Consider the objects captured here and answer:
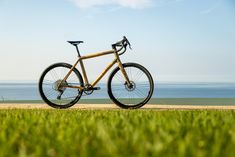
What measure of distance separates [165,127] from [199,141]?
887 mm

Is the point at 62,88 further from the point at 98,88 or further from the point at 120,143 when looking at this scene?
the point at 120,143

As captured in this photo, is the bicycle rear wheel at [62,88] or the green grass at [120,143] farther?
the bicycle rear wheel at [62,88]

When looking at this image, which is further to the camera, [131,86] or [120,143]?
[131,86]

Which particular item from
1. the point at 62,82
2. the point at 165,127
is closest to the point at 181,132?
the point at 165,127

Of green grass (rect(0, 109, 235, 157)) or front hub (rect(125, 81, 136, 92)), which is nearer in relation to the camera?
green grass (rect(0, 109, 235, 157))

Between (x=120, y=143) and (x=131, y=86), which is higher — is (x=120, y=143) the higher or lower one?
the lower one

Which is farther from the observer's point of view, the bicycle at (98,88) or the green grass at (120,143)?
the bicycle at (98,88)

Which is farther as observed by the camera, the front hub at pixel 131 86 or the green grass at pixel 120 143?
the front hub at pixel 131 86

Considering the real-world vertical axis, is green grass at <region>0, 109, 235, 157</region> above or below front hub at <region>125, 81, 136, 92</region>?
below

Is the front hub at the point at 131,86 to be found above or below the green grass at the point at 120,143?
above

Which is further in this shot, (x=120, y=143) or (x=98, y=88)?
(x=98, y=88)

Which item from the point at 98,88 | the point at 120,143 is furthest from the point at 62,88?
the point at 120,143

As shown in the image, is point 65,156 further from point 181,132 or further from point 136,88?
point 136,88

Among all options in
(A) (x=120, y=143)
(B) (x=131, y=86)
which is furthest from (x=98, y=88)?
(A) (x=120, y=143)
